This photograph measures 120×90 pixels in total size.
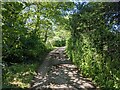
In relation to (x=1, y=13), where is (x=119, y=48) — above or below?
below

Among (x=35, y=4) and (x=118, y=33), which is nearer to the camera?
(x=118, y=33)

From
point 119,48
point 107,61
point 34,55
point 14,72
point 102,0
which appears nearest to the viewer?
point 119,48

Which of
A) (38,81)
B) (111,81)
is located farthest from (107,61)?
(38,81)

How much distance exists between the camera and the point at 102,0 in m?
9.34

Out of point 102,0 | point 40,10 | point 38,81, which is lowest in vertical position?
point 38,81

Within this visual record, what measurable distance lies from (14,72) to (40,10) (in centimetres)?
1076

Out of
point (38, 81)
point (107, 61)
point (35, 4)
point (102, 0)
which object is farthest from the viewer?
point (35, 4)

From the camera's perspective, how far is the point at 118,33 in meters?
7.34

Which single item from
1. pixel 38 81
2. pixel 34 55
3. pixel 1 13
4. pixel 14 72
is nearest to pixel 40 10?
pixel 34 55

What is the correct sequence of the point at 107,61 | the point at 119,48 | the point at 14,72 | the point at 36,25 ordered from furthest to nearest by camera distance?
1. the point at 36,25
2. the point at 14,72
3. the point at 107,61
4. the point at 119,48

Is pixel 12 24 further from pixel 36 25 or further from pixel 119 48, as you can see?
pixel 36 25

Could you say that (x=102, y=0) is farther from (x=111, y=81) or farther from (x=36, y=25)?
(x=36, y=25)

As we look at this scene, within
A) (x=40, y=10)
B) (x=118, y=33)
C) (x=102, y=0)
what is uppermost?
(x=40, y=10)

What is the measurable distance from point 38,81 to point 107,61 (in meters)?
3.84
